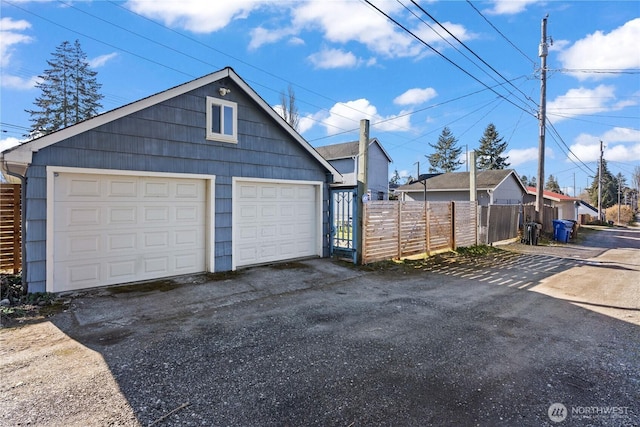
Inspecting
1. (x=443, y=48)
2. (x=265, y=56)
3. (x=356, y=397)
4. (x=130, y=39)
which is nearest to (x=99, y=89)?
(x=130, y=39)

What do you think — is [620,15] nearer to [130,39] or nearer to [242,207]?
[242,207]

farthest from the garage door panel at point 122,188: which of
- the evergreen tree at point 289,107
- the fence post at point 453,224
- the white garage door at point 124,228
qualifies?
the evergreen tree at point 289,107

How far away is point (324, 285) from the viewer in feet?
22.7

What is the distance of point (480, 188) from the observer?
2366 centimetres

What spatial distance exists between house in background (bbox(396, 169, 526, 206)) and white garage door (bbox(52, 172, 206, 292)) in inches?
721

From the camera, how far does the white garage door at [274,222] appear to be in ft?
26.1

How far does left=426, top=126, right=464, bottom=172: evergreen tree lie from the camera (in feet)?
162

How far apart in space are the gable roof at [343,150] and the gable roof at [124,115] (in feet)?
49.4

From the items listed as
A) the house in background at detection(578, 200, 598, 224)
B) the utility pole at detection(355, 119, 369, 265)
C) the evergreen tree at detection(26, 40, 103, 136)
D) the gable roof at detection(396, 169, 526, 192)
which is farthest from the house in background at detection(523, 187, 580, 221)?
the evergreen tree at detection(26, 40, 103, 136)

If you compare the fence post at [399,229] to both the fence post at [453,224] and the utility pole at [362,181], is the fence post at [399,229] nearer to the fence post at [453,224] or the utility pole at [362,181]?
the utility pole at [362,181]

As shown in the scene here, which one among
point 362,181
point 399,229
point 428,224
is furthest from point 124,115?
point 428,224

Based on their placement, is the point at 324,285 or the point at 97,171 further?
the point at 324,285

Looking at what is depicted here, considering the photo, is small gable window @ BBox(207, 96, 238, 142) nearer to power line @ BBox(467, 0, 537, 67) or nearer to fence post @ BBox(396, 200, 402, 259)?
fence post @ BBox(396, 200, 402, 259)

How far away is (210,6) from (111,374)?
6.61 meters
